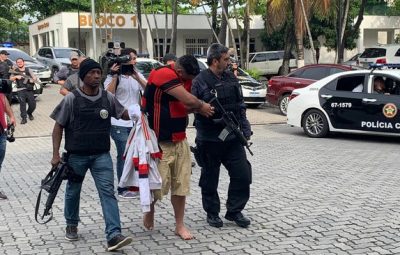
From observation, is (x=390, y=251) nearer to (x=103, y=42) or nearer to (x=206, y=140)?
(x=206, y=140)

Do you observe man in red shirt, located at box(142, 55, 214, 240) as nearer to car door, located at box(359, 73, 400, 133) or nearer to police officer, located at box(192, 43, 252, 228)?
police officer, located at box(192, 43, 252, 228)

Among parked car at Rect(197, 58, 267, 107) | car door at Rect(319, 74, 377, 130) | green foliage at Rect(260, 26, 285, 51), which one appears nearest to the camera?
car door at Rect(319, 74, 377, 130)

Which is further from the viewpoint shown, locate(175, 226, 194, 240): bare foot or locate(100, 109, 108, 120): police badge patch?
locate(175, 226, 194, 240): bare foot

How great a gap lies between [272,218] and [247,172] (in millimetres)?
700

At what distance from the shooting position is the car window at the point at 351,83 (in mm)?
11828

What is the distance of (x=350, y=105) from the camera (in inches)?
460

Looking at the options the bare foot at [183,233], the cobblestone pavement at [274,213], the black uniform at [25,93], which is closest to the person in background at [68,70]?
the cobblestone pavement at [274,213]

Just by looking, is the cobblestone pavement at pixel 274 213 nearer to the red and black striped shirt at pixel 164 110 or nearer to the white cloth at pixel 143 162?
the white cloth at pixel 143 162

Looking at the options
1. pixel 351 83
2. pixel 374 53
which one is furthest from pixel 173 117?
pixel 374 53

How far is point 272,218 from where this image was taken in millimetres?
6121

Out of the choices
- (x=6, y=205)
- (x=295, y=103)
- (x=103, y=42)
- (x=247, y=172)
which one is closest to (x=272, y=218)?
(x=247, y=172)

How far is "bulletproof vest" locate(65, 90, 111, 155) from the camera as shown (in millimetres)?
5027

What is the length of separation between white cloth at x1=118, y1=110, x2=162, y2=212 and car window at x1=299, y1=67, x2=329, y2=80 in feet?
37.3

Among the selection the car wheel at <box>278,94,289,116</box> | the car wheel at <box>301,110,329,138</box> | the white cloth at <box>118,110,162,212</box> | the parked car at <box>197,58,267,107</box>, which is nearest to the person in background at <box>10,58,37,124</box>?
the parked car at <box>197,58,267,107</box>
